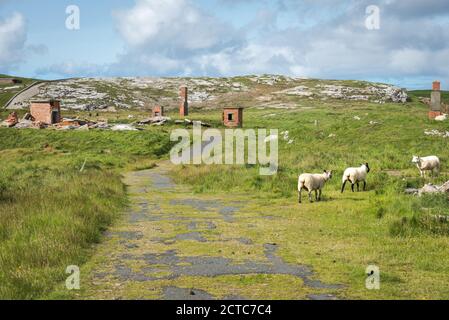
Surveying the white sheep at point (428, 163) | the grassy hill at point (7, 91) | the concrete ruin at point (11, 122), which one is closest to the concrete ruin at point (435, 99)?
the white sheep at point (428, 163)

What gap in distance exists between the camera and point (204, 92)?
5349 inches

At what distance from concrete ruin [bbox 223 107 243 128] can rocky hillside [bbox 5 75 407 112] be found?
34.6 m

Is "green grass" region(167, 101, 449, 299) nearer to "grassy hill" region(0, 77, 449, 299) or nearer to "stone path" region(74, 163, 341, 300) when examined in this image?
"grassy hill" region(0, 77, 449, 299)

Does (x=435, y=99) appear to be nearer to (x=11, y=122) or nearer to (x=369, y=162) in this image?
(x=369, y=162)

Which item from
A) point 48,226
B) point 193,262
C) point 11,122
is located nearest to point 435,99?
point 193,262

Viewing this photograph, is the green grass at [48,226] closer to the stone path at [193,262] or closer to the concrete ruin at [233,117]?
the stone path at [193,262]

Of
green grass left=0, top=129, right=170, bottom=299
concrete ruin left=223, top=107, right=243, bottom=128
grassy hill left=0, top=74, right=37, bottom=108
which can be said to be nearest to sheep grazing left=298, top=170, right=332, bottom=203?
green grass left=0, top=129, right=170, bottom=299

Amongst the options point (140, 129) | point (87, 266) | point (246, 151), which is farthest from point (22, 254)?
point (140, 129)

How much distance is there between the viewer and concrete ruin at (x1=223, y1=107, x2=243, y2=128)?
226ft

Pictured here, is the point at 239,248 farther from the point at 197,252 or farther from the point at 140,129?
the point at 140,129

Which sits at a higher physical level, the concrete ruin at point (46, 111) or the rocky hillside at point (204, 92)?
the rocky hillside at point (204, 92)

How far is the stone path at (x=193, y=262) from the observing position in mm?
9508

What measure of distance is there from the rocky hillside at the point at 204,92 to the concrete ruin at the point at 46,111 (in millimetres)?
29157
